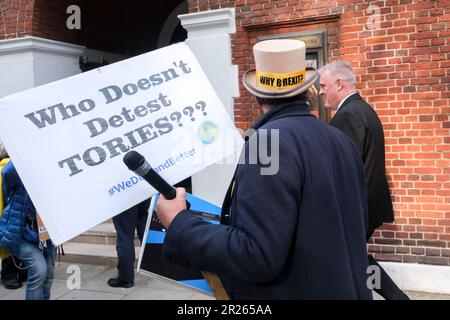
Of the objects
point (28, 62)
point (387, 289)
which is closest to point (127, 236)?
point (387, 289)

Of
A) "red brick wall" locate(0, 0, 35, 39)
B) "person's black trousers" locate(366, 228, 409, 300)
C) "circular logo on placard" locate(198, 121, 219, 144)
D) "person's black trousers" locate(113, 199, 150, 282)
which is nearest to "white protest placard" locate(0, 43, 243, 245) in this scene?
"circular logo on placard" locate(198, 121, 219, 144)

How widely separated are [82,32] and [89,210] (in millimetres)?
6214

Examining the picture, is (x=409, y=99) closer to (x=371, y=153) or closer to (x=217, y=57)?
(x=371, y=153)

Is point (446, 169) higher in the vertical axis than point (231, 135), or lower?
lower

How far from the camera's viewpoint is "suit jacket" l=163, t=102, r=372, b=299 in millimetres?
1450

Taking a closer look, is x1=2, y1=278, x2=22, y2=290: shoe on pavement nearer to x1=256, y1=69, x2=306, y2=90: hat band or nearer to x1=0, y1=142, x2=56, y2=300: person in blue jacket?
x1=0, y1=142, x2=56, y2=300: person in blue jacket

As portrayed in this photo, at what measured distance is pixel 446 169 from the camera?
14.6ft

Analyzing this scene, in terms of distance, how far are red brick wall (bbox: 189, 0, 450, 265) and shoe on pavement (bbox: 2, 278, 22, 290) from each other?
389 cm

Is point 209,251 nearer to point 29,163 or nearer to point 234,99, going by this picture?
point 29,163

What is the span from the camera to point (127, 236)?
4.64 m

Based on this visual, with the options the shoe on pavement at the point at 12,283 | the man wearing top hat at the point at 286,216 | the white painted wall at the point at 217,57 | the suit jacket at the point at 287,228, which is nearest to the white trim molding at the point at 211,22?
the white painted wall at the point at 217,57

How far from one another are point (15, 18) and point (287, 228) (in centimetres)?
629

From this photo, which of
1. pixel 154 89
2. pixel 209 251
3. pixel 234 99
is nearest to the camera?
pixel 209 251
